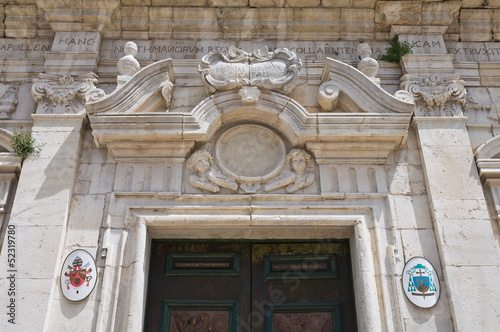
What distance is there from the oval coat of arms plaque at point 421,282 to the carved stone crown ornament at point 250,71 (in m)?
2.33

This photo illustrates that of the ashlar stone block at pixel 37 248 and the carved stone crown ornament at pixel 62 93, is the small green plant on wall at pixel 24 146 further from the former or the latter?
the ashlar stone block at pixel 37 248

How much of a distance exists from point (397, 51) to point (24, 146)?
15.0 ft

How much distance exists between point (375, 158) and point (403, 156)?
13.9 inches

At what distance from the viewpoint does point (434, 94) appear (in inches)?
232

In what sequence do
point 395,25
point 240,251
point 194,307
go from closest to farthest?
point 194,307 → point 240,251 → point 395,25

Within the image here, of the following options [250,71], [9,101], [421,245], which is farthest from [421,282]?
[9,101]

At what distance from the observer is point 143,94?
19.0 ft

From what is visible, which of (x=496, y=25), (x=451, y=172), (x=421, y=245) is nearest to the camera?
(x=421, y=245)

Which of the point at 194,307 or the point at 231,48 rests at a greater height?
the point at 231,48

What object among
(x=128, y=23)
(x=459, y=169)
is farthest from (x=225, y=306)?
(x=128, y=23)

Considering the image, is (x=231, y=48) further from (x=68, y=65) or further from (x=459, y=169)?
(x=459, y=169)

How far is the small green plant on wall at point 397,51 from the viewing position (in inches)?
248

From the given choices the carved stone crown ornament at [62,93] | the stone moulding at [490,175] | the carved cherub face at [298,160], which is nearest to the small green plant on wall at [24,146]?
the carved stone crown ornament at [62,93]

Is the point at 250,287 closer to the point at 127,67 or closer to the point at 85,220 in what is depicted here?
the point at 85,220
